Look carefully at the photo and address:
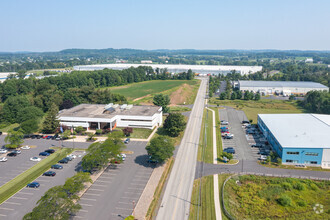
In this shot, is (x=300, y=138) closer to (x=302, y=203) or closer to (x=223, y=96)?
(x=302, y=203)

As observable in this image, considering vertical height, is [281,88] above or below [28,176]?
above

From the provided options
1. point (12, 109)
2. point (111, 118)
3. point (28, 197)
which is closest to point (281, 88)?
point (111, 118)

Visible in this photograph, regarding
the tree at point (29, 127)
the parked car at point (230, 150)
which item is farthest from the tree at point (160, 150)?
the tree at point (29, 127)

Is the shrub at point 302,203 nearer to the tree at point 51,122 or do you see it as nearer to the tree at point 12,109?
the tree at point 51,122

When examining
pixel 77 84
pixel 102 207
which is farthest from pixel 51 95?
pixel 102 207

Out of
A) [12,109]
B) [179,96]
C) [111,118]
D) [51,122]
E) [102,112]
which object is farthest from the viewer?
[179,96]

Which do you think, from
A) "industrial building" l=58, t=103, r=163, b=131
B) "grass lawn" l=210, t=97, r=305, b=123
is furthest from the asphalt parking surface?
"grass lawn" l=210, t=97, r=305, b=123

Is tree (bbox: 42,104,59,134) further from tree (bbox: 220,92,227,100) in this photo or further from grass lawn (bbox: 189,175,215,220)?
tree (bbox: 220,92,227,100)
